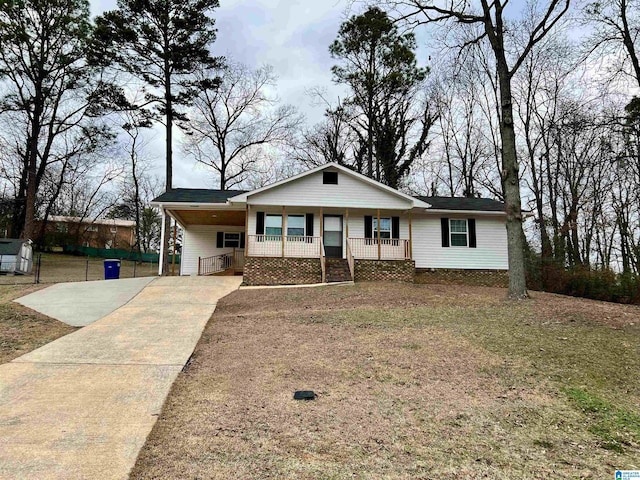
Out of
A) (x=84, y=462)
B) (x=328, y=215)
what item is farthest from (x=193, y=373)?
(x=328, y=215)

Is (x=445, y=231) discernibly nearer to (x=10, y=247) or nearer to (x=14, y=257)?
(x=14, y=257)

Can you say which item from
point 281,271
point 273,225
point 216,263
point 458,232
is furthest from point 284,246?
point 458,232

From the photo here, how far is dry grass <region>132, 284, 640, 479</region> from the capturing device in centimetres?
309

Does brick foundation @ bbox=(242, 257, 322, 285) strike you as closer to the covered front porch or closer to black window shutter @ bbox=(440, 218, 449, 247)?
the covered front porch

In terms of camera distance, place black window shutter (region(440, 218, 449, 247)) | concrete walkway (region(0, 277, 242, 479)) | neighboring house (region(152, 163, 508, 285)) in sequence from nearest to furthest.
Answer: concrete walkway (region(0, 277, 242, 479)) < neighboring house (region(152, 163, 508, 285)) < black window shutter (region(440, 218, 449, 247))

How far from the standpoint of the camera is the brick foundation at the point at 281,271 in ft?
49.3

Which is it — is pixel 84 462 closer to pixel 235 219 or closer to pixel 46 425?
pixel 46 425

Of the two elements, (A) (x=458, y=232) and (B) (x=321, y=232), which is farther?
(A) (x=458, y=232)

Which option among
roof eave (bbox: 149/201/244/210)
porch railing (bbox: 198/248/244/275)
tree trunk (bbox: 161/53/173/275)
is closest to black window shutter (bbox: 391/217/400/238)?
roof eave (bbox: 149/201/244/210)

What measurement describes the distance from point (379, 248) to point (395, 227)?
5.30ft

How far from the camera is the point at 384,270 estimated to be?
1564 cm

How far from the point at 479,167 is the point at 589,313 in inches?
742

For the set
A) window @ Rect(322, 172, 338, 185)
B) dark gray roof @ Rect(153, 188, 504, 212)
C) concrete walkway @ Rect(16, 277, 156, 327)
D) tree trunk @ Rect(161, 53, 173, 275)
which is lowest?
concrete walkway @ Rect(16, 277, 156, 327)

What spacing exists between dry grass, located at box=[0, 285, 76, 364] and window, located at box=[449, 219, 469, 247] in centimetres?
1412
